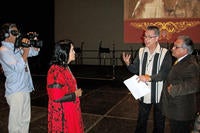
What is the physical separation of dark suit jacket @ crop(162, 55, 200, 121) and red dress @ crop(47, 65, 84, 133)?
0.94 metres

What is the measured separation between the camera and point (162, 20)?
5672 mm

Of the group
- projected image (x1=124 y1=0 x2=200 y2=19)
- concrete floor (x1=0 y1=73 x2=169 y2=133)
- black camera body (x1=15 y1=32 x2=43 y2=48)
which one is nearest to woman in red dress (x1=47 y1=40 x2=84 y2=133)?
black camera body (x1=15 y1=32 x2=43 y2=48)

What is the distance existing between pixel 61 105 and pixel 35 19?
9322mm

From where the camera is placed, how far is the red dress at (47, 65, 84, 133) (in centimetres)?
214

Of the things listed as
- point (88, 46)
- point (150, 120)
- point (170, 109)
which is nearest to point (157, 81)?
point (170, 109)

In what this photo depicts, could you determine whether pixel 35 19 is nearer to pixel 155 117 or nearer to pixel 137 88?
pixel 137 88

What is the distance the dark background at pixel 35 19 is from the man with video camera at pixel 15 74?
6.65m

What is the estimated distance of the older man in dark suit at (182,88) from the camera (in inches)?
85.8

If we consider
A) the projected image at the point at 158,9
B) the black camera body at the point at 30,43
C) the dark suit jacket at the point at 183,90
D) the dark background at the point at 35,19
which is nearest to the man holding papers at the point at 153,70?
the dark suit jacket at the point at 183,90

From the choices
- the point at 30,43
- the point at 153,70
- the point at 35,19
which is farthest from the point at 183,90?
the point at 35,19

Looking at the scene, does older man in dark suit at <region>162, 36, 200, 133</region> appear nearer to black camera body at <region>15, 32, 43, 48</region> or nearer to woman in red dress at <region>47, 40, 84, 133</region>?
woman in red dress at <region>47, 40, 84, 133</region>

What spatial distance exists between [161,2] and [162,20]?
0.46m

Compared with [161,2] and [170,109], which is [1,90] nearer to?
[161,2]

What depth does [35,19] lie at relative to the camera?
10.8 m
